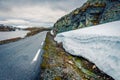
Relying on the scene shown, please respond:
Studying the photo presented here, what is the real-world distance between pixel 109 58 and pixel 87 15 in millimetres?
28514

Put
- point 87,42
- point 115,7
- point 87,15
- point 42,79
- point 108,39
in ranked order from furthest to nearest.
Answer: point 87,15
point 115,7
point 87,42
point 108,39
point 42,79

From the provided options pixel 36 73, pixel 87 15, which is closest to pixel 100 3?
pixel 87 15

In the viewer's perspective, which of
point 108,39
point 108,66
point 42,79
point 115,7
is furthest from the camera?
point 115,7

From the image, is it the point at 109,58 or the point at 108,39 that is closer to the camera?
the point at 109,58

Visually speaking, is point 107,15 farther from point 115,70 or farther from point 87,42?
point 115,70

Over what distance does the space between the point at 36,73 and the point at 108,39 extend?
19.6ft

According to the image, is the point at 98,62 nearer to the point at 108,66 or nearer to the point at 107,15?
the point at 108,66

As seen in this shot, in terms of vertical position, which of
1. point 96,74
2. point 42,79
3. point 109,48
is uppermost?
point 109,48

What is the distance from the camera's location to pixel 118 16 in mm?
26172

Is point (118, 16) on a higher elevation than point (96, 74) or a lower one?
higher

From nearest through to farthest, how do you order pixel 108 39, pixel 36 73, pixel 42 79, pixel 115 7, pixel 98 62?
1. pixel 42 79
2. pixel 36 73
3. pixel 98 62
4. pixel 108 39
5. pixel 115 7

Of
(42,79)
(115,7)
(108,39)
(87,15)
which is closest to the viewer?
(42,79)

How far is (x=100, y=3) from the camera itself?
37.9m

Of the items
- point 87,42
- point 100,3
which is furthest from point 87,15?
point 87,42
